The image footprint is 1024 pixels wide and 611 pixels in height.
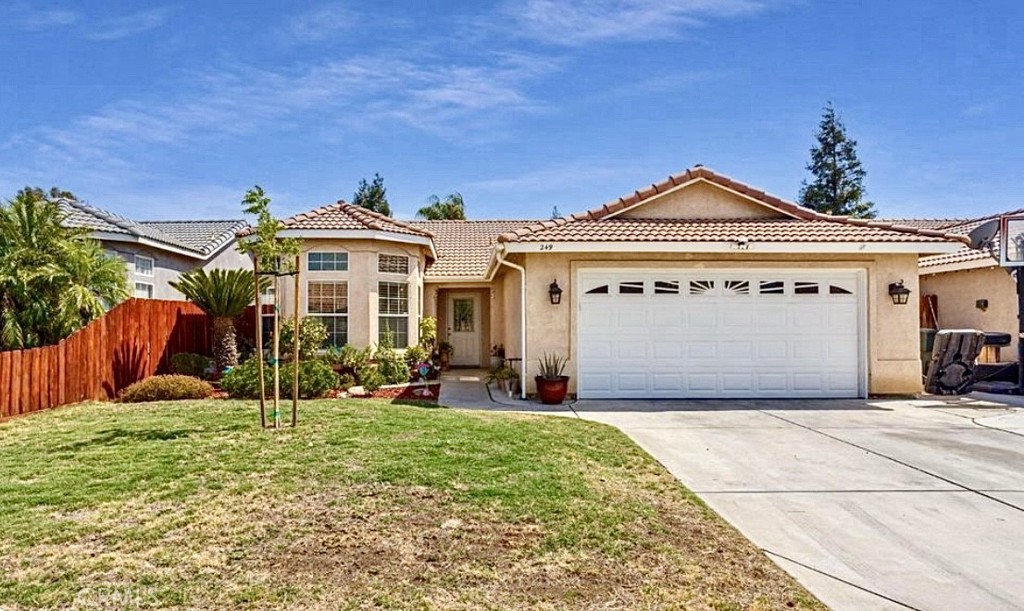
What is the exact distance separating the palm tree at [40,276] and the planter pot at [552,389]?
890 cm

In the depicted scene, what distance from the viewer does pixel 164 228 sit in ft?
79.6

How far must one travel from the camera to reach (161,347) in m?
13.8

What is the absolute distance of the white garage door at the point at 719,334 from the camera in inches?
486

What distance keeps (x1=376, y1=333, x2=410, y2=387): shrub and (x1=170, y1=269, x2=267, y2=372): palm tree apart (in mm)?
3332

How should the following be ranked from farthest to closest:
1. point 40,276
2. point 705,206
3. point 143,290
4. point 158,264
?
1. point 158,264
2. point 143,290
3. point 705,206
4. point 40,276

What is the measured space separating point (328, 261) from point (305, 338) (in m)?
2.17

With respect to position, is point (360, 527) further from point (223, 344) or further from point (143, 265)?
point (143, 265)

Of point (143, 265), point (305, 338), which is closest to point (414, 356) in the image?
point (305, 338)

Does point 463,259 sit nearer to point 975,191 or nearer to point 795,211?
point 795,211

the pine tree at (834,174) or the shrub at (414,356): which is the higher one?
the pine tree at (834,174)

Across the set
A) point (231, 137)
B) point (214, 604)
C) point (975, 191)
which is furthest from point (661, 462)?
point (975, 191)

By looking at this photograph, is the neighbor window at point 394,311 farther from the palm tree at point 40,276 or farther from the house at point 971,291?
the house at point 971,291

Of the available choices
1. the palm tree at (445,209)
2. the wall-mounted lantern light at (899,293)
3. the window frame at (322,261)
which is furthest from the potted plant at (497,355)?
the palm tree at (445,209)

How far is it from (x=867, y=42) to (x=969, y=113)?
7.47 metres
